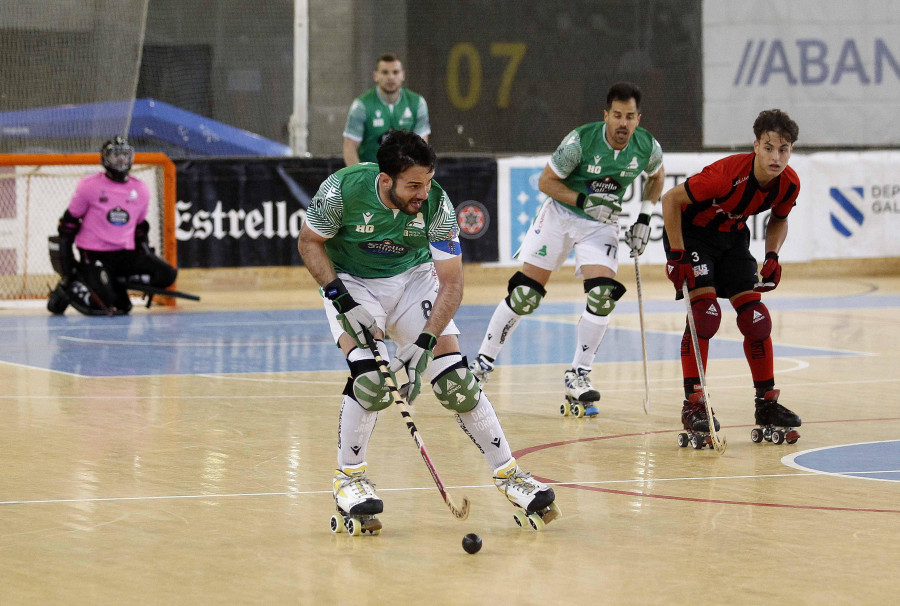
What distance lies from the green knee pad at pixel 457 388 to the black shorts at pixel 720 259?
98.5 inches

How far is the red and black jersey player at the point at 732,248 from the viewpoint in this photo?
725cm

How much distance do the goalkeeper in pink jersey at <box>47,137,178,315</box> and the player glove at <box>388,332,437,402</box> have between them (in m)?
10.2

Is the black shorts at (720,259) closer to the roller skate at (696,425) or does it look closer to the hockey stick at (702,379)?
the hockey stick at (702,379)

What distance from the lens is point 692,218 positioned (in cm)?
758

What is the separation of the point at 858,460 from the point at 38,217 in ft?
40.1

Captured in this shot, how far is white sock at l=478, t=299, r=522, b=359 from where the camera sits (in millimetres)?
8969

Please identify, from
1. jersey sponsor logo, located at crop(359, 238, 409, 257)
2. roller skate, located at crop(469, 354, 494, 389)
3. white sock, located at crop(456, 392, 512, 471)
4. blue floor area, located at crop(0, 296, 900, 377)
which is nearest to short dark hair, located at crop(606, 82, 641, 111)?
roller skate, located at crop(469, 354, 494, 389)

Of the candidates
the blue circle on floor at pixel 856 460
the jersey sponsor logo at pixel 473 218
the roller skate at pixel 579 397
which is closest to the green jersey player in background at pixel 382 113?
the roller skate at pixel 579 397

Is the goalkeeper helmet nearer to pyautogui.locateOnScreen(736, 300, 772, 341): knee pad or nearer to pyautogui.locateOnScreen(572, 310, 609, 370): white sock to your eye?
pyautogui.locateOnScreen(572, 310, 609, 370): white sock

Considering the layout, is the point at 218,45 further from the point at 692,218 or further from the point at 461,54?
the point at 692,218

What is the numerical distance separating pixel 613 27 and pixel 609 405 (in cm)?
1252

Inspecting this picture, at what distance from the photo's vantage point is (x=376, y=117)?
40.0ft

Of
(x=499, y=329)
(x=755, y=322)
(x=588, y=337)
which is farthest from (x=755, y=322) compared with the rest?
(x=499, y=329)

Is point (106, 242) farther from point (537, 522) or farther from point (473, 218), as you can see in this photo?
point (537, 522)
